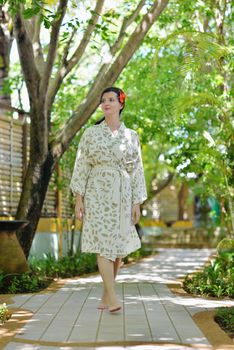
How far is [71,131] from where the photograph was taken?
9.32 meters

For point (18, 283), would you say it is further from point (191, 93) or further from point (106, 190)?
point (191, 93)

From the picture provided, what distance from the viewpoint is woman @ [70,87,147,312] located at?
19.3ft

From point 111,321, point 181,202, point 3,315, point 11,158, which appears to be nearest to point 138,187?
point 111,321

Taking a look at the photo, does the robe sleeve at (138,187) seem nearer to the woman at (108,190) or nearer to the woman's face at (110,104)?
the woman at (108,190)

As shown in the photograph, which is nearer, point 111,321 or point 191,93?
point 111,321

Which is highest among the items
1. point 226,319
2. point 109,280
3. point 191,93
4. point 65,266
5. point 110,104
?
point 191,93

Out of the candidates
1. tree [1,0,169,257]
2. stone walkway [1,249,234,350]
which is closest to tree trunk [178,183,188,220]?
tree [1,0,169,257]

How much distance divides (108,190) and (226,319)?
1.51 m

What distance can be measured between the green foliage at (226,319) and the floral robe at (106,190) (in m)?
0.95

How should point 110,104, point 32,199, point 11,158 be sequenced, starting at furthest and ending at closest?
point 11,158, point 32,199, point 110,104

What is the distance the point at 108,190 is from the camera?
5.92 m

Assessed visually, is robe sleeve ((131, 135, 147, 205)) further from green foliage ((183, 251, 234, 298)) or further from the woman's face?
green foliage ((183, 251, 234, 298))

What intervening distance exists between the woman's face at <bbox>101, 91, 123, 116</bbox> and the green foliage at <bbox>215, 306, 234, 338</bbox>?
2.01 metres

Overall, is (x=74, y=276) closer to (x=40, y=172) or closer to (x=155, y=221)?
(x=40, y=172)
